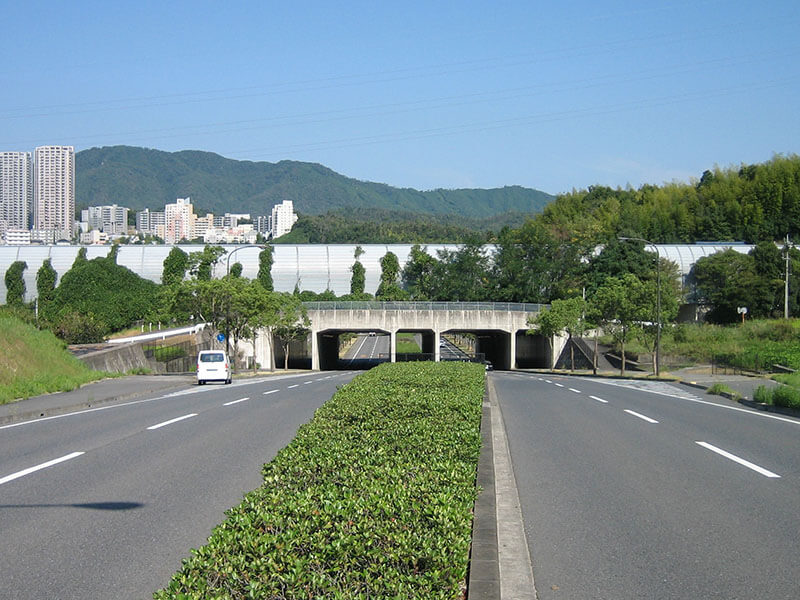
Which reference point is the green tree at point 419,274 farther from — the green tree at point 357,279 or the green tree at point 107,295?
the green tree at point 107,295

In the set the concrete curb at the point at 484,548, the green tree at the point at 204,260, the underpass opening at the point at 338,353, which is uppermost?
the green tree at the point at 204,260

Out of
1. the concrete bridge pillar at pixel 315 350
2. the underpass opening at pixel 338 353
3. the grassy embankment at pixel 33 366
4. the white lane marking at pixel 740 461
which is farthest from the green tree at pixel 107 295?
the white lane marking at pixel 740 461

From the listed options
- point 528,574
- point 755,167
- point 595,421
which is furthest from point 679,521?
point 755,167

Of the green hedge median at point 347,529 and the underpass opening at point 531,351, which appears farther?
the underpass opening at point 531,351

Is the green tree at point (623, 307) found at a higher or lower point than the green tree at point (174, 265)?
lower

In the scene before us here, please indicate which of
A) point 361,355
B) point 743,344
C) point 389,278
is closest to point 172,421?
point 743,344

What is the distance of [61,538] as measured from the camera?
23.6 ft

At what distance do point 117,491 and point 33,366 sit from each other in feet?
70.5

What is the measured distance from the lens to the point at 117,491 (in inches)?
365

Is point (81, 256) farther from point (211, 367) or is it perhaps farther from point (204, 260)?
point (211, 367)

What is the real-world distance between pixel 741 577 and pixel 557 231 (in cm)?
9642

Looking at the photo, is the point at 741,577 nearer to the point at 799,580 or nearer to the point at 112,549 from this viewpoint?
the point at 799,580

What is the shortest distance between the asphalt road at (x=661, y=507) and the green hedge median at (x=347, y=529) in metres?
1.10

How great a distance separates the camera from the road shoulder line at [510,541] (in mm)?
5957
